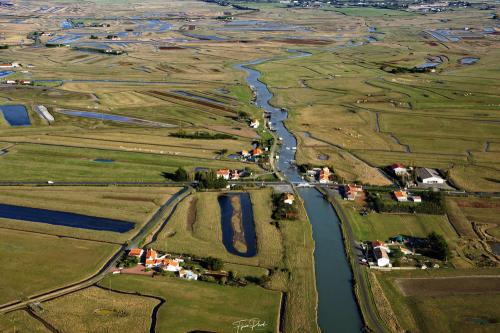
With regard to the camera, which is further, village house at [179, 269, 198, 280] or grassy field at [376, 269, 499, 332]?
village house at [179, 269, 198, 280]

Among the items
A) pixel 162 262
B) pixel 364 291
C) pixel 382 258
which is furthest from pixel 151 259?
pixel 382 258

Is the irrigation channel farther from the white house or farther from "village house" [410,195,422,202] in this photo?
"village house" [410,195,422,202]

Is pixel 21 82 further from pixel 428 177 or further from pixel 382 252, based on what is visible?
pixel 382 252

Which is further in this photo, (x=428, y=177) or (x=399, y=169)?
(x=399, y=169)

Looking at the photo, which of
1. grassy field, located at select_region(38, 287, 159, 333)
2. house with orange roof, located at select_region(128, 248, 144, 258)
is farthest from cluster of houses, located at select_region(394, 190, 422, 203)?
grassy field, located at select_region(38, 287, 159, 333)

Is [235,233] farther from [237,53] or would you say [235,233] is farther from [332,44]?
[332,44]

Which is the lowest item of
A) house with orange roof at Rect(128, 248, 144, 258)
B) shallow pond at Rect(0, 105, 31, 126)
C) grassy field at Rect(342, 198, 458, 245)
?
grassy field at Rect(342, 198, 458, 245)

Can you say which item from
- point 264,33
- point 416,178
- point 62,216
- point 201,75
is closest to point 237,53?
point 201,75

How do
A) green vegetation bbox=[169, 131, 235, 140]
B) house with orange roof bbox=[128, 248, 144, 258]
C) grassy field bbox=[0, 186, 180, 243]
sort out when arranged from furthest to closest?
1. green vegetation bbox=[169, 131, 235, 140]
2. grassy field bbox=[0, 186, 180, 243]
3. house with orange roof bbox=[128, 248, 144, 258]
